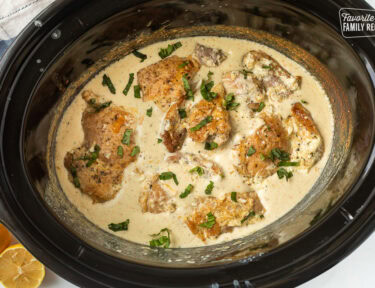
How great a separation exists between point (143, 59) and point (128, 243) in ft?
3.27

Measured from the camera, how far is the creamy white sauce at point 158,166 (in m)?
2.87

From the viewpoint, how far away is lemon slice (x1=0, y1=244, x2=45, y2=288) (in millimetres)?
2842

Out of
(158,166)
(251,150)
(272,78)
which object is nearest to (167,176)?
(158,166)

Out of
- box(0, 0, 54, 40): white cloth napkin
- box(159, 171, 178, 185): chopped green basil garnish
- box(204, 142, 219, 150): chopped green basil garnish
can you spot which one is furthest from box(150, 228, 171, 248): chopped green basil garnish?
box(0, 0, 54, 40): white cloth napkin

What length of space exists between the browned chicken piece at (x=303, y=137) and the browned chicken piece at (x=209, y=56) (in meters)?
0.48

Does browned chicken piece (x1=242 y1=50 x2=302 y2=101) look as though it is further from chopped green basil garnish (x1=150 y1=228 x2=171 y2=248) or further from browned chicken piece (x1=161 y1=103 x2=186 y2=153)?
chopped green basil garnish (x1=150 y1=228 x2=171 y2=248)

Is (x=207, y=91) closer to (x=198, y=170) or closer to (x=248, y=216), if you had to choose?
(x=198, y=170)

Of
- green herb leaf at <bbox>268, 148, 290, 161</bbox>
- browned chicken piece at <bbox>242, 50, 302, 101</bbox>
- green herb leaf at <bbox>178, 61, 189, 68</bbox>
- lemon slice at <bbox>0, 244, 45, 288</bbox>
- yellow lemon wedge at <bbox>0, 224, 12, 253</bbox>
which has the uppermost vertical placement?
browned chicken piece at <bbox>242, 50, 302, 101</bbox>

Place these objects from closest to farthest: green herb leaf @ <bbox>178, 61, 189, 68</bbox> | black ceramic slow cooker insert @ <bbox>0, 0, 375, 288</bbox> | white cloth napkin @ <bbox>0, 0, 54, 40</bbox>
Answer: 1. black ceramic slow cooker insert @ <bbox>0, 0, 375, 288</bbox>
2. white cloth napkin @ <bbox>0, 0, 54, 40</bbox>
3. green herb leaf @ <bbox>178, 61, 189, 68</bbox>

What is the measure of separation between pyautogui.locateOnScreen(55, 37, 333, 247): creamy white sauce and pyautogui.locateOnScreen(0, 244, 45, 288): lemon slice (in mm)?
393

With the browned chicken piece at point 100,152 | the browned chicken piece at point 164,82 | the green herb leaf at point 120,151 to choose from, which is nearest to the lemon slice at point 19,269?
the browned chicken piece at point 100,152

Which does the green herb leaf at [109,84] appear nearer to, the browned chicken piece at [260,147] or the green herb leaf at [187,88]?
the green herb leaf at [187,88]

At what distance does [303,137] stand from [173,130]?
0.71 m

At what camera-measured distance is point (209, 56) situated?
2.89 m
